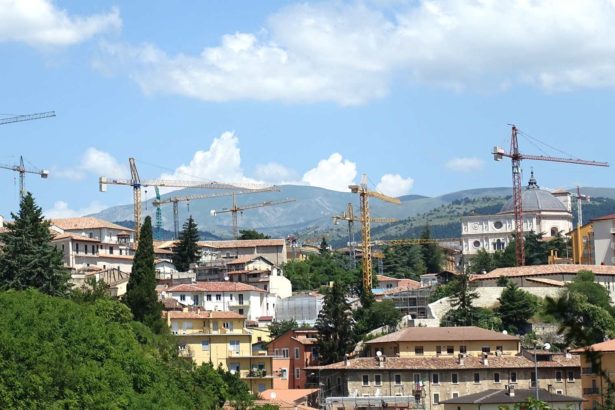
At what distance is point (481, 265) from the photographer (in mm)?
115000

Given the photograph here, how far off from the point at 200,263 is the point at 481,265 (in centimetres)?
2415

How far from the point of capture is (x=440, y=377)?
6788cm

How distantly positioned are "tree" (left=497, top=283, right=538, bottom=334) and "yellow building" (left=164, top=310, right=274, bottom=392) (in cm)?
1478

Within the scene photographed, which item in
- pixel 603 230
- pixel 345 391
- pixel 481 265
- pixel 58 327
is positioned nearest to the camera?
pixel 58 327

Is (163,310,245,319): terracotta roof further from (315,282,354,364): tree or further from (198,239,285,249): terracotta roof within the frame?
(198,239,285,249): terracotta roof

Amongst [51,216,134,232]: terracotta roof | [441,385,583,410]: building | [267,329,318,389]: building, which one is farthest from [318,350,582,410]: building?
[51,216,134,232]: terracotta roof

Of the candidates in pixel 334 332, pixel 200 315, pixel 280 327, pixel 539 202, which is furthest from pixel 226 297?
pixel 539 202

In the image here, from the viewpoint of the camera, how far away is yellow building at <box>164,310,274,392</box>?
2970 inches

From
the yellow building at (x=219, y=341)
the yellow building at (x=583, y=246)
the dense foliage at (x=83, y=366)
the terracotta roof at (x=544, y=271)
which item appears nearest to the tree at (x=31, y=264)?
the yellow building at (x=219, y=341)

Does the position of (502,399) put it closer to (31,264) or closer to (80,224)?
(31,264)

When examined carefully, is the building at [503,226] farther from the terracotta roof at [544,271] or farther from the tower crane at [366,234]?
the terracotta roof at [544,271]

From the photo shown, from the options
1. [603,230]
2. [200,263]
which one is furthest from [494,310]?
[200,263]

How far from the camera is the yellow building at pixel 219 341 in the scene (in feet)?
247

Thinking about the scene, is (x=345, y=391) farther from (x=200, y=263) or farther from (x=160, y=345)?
(x=200, y=263)
